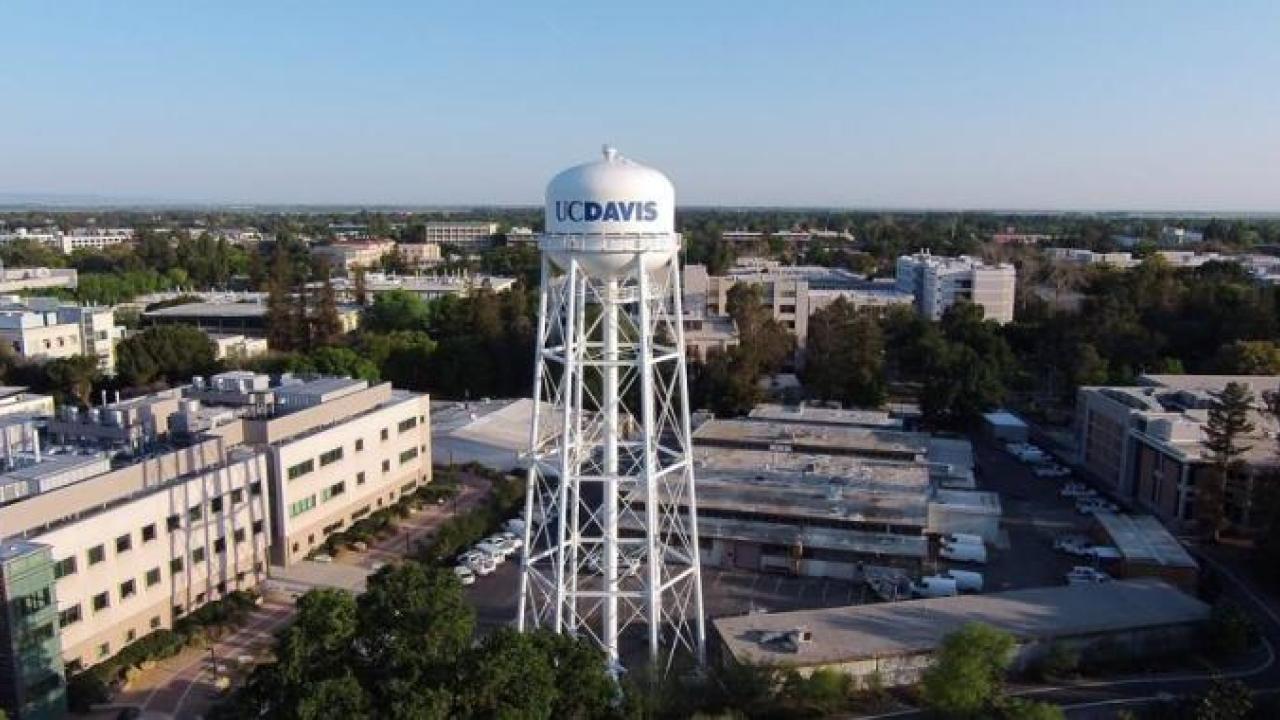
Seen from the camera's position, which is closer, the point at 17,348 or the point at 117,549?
the point at 117,549

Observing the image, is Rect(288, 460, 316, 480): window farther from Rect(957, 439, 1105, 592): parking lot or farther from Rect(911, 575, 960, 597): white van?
Rect(957, 439, 1105, 592): parking lot

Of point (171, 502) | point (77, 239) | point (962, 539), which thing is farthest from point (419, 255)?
point (962, 539)

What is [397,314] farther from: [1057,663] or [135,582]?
[1057,663]

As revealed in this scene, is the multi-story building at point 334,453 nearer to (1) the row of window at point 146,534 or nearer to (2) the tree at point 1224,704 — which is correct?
(1) the row of window at point 146,534

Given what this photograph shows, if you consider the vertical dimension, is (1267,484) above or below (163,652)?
above

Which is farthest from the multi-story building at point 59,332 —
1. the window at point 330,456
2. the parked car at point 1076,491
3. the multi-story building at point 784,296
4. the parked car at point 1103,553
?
the parked car at point 1103,553

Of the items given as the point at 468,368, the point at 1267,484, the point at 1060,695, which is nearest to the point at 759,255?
the point at 468,368

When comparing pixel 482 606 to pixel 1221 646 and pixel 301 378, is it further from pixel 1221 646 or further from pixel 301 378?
pixel 1221 646

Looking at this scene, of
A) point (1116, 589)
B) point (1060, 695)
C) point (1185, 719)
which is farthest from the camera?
point (1116, 589)
